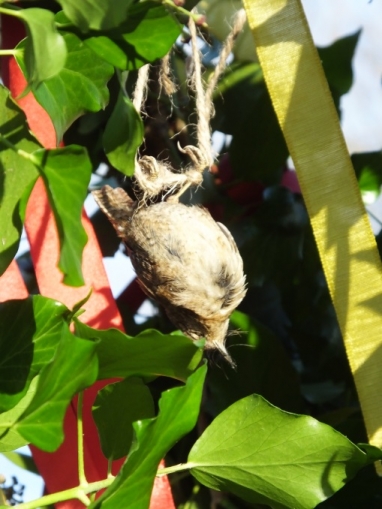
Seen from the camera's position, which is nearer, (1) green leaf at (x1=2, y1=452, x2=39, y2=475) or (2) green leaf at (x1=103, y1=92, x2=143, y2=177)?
(2) green leaf at (x1=103, y1=92, x2=143, y2=177)

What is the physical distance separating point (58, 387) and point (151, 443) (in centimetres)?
4

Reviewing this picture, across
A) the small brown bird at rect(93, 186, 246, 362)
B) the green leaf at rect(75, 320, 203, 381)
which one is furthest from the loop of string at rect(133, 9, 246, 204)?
the green leaf at rect(75, 320, 203, 381)

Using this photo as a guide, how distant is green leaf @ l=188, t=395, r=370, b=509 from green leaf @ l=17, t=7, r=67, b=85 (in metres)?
0.18

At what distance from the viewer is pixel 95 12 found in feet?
0.94

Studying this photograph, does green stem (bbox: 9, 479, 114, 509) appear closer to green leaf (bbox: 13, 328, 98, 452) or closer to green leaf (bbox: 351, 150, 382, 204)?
green leaf (bbox: 13, 328, 98, 452)

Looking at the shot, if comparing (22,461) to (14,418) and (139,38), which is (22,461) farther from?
(139,38)

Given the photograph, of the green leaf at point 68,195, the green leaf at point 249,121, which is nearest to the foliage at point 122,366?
the green leaf at point 68,195

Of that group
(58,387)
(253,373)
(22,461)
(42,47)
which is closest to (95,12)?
(42,47)

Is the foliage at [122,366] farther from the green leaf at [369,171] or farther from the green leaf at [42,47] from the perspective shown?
the green leaf at [369,171]

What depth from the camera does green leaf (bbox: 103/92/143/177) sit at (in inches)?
14.5

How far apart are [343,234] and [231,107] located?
215 mm

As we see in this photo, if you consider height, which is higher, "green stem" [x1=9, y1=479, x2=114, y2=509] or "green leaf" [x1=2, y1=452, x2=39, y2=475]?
"green stem" [x1=9, y1=479, x2=114, y2=509]

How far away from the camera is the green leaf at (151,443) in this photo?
0.29 meters

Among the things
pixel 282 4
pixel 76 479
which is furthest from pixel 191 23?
pixel 76 479
